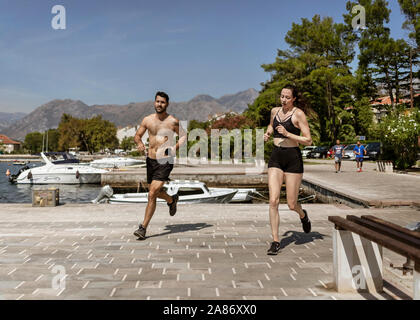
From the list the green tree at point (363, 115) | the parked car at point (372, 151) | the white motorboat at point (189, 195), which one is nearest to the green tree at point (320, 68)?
the green tree at point (363, 115)

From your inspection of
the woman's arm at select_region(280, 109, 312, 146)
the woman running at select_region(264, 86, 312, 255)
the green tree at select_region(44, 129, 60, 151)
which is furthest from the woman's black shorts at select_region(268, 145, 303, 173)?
the green tree at select_region(44, 129, 60, 151)

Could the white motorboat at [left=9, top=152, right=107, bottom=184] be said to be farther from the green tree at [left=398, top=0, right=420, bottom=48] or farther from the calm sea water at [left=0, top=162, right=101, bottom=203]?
the green tree at [left=398, top=0, right=420, bottom=48]

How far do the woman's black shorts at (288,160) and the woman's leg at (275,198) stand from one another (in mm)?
83

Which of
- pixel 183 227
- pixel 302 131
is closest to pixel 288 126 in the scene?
pixel 302 131

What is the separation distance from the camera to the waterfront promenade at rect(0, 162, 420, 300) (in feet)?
11.6

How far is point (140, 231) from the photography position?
18.7 feet

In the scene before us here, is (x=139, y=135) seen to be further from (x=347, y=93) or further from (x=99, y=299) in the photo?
(x=347, y=93)

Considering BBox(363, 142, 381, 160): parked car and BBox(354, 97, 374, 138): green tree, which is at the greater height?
BBox(354, 97, 374, 138): green tree

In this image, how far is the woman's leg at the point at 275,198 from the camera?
4.89 metres

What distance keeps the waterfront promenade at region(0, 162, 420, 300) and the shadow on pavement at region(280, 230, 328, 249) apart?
0.01 meters

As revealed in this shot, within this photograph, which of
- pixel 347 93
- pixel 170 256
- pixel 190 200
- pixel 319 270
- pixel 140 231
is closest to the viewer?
pixel 319 270

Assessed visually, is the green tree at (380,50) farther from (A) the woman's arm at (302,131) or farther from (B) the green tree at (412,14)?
(A) the woman's arm at (302,131)
